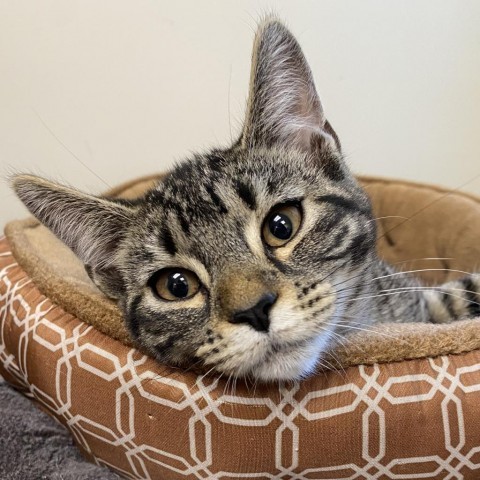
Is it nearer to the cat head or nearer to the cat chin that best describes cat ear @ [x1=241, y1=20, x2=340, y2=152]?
the cat head

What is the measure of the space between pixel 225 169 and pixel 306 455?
527mm

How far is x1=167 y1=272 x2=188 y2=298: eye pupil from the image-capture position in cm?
96

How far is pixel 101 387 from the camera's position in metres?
1.02

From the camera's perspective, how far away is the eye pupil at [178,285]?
0.96m

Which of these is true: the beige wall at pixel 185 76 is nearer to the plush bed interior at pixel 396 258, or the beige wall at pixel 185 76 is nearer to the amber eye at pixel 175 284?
the plush bed interior at pixel 396 258

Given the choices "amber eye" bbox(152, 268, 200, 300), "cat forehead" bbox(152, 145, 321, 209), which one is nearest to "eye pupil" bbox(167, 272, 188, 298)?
"amber eye" bbox(152, 268, 200, 300)

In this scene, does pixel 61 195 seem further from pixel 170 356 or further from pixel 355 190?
pixel 355 190

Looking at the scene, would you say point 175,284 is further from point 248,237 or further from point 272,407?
point 272,407

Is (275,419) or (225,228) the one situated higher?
(225,228)

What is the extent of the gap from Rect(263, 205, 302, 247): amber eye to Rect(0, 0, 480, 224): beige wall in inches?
34.0

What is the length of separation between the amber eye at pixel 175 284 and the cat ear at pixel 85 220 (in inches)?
6.1

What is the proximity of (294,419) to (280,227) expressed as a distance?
0.32m

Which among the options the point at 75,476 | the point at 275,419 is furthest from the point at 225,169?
the point at 75,476

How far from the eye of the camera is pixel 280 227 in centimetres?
95
